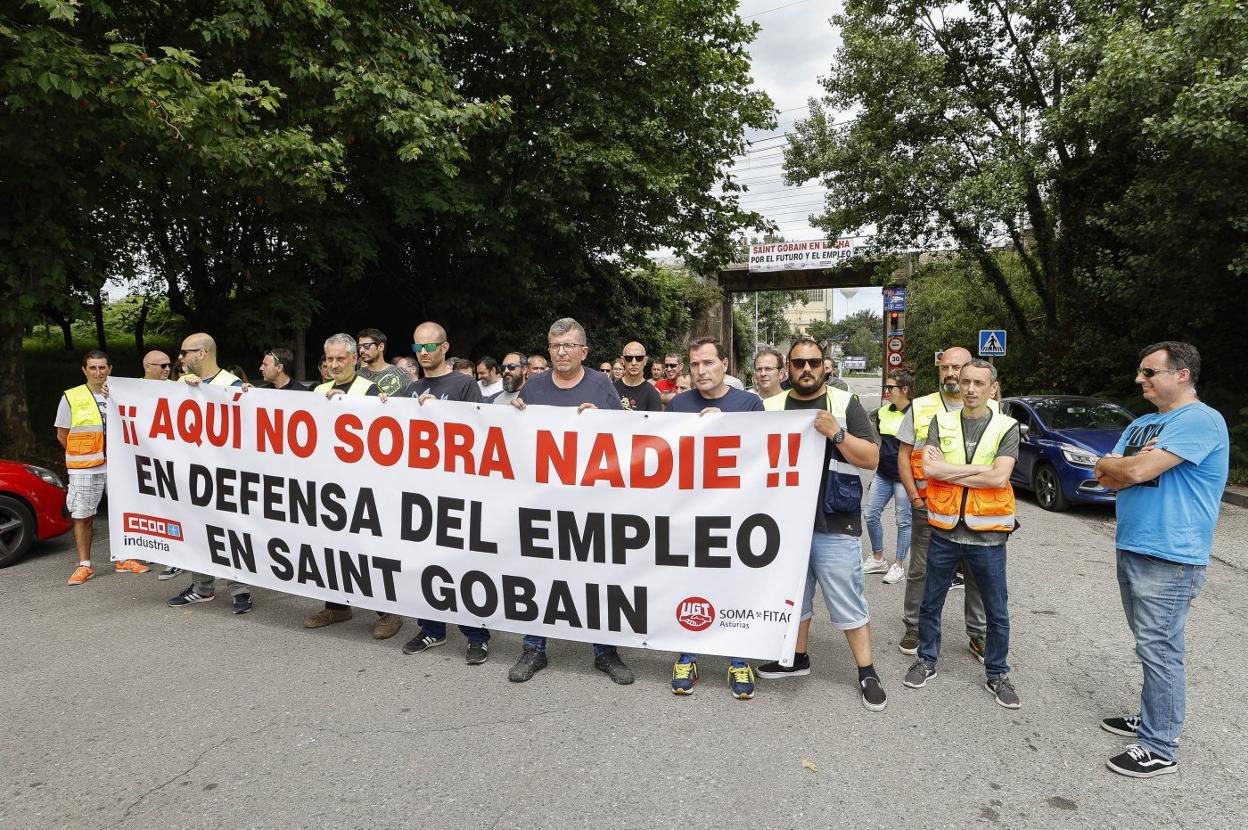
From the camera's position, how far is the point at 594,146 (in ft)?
47.0

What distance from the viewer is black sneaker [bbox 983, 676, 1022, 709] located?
3.92m

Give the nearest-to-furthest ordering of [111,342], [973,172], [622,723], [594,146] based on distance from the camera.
Answer: [622,723], [594,146], [973,172], [111,342]

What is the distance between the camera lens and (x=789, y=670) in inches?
171

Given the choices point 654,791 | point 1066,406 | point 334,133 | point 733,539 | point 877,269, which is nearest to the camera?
point 654,791

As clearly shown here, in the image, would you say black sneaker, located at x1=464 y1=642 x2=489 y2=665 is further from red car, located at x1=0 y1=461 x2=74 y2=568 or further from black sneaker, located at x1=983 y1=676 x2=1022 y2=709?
red car, located at x1=0 y1=461 x2=74 y2=568

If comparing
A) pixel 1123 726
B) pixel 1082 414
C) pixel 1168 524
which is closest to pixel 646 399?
pixel 1168 524

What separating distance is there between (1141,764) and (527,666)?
300cm

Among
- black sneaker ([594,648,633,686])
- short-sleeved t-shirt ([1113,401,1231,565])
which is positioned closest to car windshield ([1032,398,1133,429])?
short-sleeved t-shirt ([1113,401,1231,565])

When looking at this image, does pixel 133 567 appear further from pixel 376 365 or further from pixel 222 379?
pixel 376 365

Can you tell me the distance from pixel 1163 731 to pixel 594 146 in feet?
43.1

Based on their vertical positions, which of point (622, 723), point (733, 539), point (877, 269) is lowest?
point (622, 723)

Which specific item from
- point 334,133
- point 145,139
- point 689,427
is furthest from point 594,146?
point 689,427

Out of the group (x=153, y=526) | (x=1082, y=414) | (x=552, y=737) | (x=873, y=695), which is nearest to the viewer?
(x=552, y=737)

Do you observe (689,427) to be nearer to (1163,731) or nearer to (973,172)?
(1163,731)
